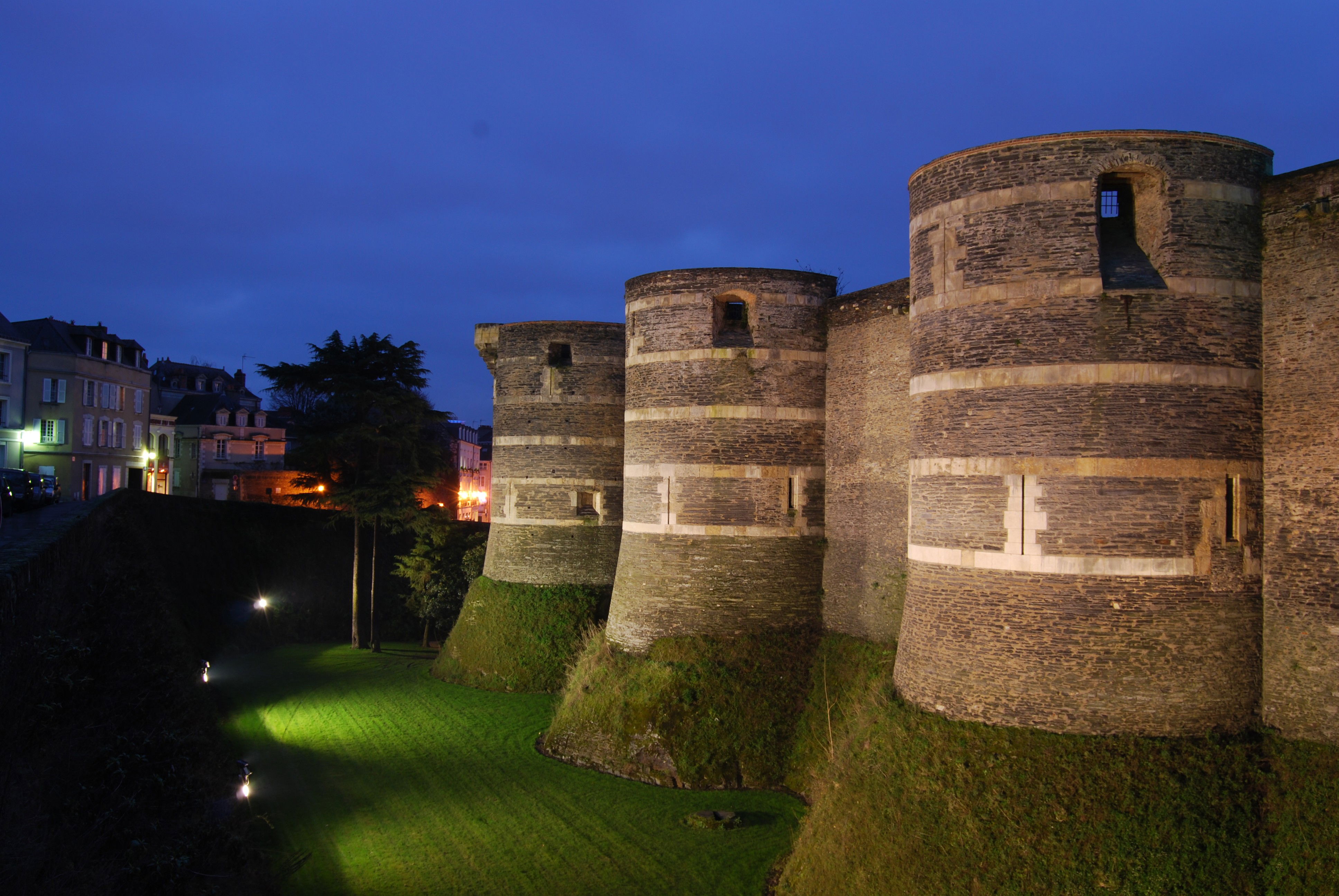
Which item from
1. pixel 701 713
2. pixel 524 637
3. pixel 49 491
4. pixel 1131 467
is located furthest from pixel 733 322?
pixel 49 491

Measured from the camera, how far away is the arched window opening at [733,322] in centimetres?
1933

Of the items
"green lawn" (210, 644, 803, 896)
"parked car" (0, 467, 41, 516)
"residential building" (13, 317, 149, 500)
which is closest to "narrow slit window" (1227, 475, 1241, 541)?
"green lawn" (210, 644, 803, 896)

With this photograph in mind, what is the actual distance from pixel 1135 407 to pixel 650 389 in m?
10.4

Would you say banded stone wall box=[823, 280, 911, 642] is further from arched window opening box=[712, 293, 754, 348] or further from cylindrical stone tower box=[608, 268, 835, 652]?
arched window opening box=[712, 293, 754, 348]

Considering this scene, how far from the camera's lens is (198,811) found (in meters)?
13.4

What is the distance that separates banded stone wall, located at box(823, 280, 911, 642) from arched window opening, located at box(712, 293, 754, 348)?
5.56 ft

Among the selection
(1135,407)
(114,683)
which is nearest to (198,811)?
(114,683)

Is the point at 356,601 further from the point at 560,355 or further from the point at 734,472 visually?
the point at 734,472

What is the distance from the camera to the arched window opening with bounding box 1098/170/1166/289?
11859 mm

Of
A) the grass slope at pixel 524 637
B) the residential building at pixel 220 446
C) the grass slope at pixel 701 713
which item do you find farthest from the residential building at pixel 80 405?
the grass slope at pixel 701 713

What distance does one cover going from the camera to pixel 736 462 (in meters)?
19.1

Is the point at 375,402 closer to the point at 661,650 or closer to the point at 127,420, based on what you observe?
the point at 661,650

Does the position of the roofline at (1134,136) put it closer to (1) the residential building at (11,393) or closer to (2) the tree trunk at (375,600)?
(2) the tree trunk at (375,600)

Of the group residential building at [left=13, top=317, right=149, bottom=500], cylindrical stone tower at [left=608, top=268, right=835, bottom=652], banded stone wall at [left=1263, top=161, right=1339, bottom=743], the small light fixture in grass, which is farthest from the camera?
residential building at [left=13, top=317, right=149, bottom=500]
